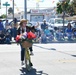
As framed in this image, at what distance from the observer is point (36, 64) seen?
10.4 meters

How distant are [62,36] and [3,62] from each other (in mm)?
11171

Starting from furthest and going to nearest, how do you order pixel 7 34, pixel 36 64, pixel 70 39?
pixel 70 39 → pixel 7 34 → pixel 36 64

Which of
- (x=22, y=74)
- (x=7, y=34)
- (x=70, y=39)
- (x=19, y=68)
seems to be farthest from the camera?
(x=70, y=39)

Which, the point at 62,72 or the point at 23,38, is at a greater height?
the point at 23,38

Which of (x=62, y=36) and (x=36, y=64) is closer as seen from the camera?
(x=36, y=64)

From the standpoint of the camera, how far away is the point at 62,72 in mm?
8828

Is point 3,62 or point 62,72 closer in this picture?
point 62,72

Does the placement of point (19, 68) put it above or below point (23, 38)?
below

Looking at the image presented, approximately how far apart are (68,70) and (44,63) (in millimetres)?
1606

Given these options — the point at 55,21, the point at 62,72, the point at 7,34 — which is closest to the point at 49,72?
the point at 62,72

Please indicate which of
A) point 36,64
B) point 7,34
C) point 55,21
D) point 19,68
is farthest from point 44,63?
point 55,21

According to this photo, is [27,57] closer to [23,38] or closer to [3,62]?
[23,38]

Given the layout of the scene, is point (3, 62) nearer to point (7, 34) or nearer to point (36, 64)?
point (36, 64)

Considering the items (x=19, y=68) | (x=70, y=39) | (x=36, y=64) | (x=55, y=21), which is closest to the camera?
(x=19, y=68)
